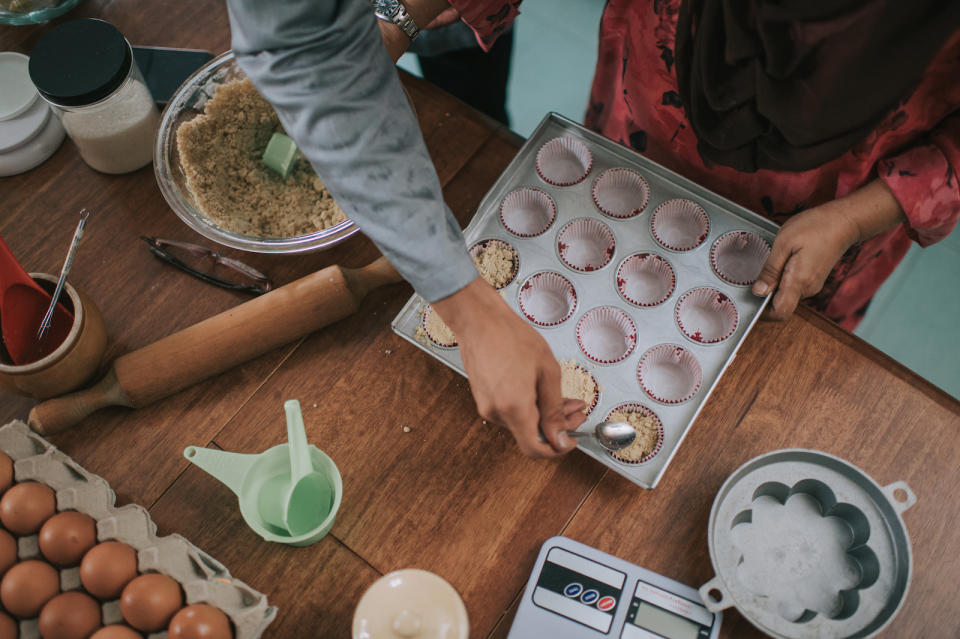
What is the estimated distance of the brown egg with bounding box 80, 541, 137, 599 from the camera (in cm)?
77

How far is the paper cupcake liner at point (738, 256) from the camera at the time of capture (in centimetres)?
101

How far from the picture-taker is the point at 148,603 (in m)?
0.75

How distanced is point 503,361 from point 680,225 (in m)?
0.46

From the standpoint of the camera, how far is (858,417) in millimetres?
933

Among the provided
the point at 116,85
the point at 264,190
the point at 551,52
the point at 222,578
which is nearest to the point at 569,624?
the point at 222,578

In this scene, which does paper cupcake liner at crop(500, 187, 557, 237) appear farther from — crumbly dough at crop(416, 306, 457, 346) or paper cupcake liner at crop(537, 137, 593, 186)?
crumbly dough at crop(416, 306, 457, 346)

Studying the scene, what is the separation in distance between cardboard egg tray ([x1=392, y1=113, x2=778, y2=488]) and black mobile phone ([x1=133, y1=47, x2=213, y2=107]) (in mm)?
557

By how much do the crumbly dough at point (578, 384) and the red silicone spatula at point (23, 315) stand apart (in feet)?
2.32

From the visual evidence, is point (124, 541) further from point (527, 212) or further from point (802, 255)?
point (802, 255)

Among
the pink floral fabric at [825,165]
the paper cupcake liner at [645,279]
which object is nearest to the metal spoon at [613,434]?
the paper cupcake liner at [645,279]

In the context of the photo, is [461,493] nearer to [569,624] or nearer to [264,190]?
[569,624]

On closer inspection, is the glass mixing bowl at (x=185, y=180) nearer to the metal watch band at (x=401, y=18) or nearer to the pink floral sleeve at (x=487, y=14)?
the metal watch band at (x=401, y=18)

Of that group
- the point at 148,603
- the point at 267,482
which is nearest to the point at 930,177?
the point at 267,482

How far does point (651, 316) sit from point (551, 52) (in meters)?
1.61
